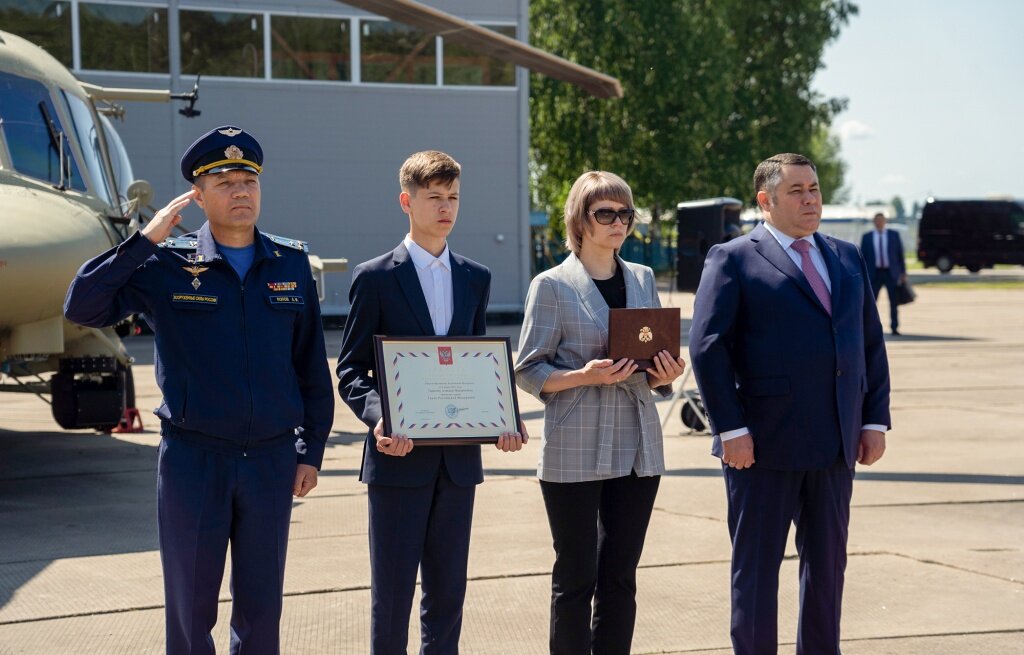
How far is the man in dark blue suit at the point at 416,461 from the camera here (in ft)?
13.6

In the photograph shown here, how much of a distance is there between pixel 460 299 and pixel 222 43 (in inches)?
782

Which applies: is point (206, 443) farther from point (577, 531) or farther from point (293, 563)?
point (293, 563)

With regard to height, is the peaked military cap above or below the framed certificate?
above

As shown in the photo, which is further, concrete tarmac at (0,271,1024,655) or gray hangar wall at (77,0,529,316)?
gray hangar wall at (77,0,529,316)

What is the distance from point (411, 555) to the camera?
414cm

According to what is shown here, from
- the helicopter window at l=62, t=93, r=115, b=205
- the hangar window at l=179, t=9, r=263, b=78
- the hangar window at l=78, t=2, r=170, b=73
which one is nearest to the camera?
the helicopter window at l=62, t=93, r=115, b=205

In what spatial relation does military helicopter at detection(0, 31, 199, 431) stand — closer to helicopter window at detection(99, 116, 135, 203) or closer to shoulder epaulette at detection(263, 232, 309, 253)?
helicopter window at detection(99, 116, 135, 203)

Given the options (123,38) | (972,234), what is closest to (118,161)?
(123,38)

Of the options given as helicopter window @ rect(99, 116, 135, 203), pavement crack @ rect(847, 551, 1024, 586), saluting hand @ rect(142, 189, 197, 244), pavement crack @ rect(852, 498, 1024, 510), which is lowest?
pavement crack @ rect(852, 498, 1024, 510)

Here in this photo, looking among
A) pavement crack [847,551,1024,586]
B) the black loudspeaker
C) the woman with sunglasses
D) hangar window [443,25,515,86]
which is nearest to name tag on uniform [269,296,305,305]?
the woman with sunglasses

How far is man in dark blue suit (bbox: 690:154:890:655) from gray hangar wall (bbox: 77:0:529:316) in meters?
18.9

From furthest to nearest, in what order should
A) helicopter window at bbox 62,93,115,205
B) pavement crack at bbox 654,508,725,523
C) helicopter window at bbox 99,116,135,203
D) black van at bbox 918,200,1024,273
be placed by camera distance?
black van at bbox 918,200,1024,273 → helicopter window at bbox 99,116,135,203 → helicopter window at bbox 62,93,115,205 → pavement crack at bbox 654,508,725,523

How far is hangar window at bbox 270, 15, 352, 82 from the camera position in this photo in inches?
909

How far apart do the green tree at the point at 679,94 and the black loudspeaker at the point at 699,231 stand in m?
29.6
